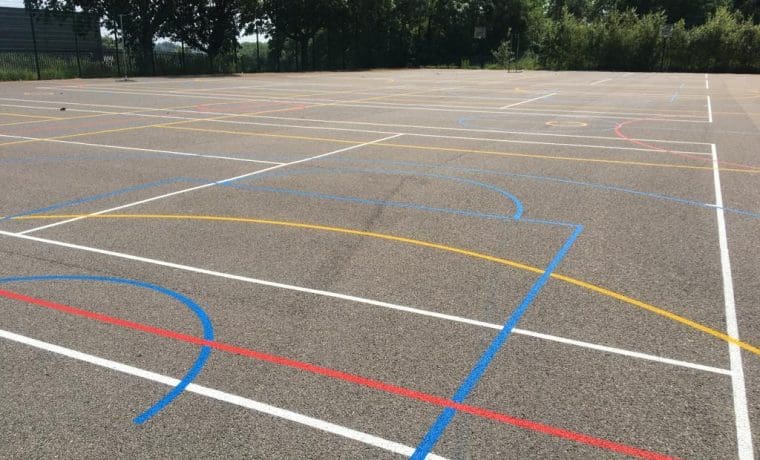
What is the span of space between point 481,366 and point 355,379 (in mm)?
1012

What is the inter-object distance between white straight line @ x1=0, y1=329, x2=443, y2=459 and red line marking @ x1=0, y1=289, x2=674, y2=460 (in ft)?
1.75

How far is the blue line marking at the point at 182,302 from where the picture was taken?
446 centimetres

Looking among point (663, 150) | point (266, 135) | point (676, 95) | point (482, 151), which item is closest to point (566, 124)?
point (663, 150)

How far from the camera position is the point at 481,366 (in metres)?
5.02

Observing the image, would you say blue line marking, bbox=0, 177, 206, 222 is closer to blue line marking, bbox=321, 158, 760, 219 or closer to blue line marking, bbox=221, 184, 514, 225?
blue line marking, bbox=221, 184, 514, 225

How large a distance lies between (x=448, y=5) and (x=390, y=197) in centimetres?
6741

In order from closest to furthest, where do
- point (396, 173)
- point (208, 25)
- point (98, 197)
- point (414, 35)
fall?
1. point (98, 197)
2. point (396, 173)
3. point (208, 25)
4. point (414, 35)

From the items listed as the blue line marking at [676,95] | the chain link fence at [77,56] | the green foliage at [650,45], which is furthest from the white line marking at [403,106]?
the green foliage at [650,45]

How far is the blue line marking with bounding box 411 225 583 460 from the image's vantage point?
409 cm

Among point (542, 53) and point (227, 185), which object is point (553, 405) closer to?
point (227, 185)

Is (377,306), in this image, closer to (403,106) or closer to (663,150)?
(663,150)

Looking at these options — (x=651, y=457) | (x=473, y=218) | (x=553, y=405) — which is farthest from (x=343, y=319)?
(x=473, y=218)

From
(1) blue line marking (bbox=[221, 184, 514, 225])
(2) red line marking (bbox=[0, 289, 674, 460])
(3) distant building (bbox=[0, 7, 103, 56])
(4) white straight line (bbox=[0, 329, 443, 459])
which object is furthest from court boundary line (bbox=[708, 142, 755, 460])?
(3) distant building (bbox=[0, 7, 103, 56])

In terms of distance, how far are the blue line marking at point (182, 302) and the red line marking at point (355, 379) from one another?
0.19m
